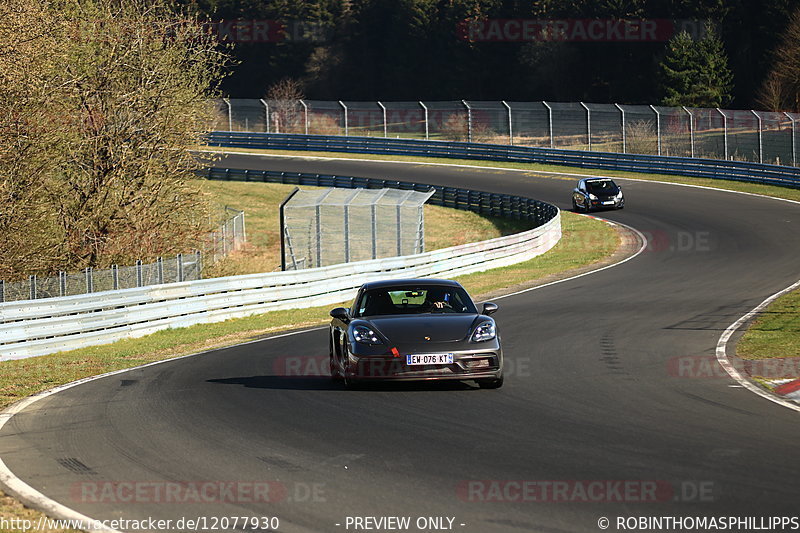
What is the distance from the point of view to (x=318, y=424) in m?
10.5

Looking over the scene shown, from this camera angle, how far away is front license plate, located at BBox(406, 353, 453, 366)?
11.9 m

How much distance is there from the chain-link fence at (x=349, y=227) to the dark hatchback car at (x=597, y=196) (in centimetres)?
735

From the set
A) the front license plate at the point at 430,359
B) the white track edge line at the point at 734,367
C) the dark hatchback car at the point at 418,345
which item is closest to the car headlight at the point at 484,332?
the dark hatchback car at the point at 418,345

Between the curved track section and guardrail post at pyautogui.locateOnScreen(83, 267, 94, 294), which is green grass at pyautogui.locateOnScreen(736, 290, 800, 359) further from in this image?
guardrail post at pyautogui.locateOnScreen(83, 267, 94, 294)

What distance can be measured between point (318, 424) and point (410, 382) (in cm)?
274

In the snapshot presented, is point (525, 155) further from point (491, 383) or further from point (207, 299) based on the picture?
point (491, 383)

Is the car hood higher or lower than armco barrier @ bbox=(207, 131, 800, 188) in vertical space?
higher

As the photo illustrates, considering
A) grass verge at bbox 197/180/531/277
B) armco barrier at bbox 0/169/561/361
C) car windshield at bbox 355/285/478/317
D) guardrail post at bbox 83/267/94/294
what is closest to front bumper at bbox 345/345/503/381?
car windshield at bbox 355/285/478/317

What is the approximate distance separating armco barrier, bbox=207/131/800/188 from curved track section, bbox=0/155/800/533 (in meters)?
33.5

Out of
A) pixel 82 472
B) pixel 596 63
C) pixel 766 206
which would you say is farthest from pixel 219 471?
pixel 596 63

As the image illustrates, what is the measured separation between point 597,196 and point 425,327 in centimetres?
3299

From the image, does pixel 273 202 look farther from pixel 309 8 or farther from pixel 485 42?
pixel 309 8

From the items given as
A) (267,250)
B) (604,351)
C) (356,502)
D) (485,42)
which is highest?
(485,42)

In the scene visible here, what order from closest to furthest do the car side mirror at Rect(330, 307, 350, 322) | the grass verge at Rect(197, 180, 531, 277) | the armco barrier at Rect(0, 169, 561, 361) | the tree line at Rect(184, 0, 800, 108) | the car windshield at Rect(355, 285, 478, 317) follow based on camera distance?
the car side mirror at Rect(330, 307, 350, 322) < the car windshield at Rect(355, 285, 478, 317) < the armco barrier at Rect(0, 169, 561, 361) < the grass verge at Rect(197, 180, 531, 277) < the tree line at Rect(184, 0, 800, 108)
